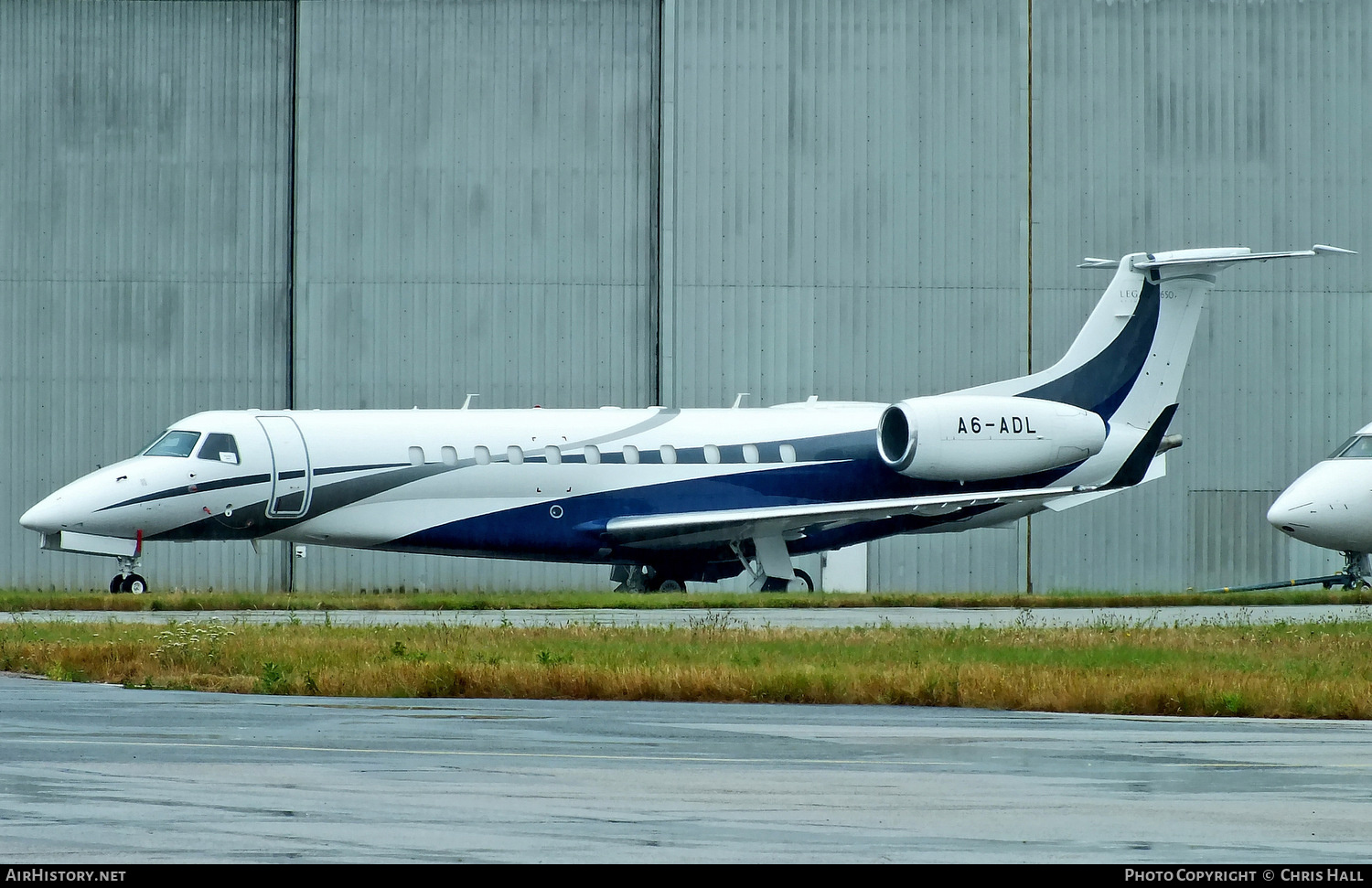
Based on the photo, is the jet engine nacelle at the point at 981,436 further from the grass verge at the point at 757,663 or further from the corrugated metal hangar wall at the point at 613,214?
the grass verge at the point at 757,663

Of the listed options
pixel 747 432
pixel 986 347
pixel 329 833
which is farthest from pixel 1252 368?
pixel 329 833

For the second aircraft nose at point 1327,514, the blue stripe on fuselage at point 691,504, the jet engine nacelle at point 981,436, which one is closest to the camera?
the second aircraft nose at point 1327,514

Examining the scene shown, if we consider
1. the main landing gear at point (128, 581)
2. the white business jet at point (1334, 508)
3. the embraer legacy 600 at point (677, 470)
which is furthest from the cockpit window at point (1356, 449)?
the main landing gear at point (128, 581)

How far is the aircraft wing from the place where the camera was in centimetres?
2917

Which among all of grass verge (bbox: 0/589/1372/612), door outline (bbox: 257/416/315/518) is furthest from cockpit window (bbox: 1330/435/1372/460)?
door outline (bbox: 257/416/315/518)

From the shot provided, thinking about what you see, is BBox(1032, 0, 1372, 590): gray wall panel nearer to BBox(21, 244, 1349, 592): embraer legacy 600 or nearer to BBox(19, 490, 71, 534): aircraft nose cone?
BBox(21, 244, 1349, 592): embraer legacy 600

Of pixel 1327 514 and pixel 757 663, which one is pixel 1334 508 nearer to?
pixel 1327 514

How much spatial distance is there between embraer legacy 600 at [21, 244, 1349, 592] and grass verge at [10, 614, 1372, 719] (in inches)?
317

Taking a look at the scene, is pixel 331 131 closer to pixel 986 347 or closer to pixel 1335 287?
pixel 986 347

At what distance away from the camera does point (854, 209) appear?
34.7 m

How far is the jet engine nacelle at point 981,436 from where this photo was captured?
3016 centimetres

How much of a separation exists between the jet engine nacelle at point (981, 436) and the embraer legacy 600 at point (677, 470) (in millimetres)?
33

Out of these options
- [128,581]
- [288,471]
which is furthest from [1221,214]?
[128,581]

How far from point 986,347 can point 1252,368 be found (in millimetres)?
5000
